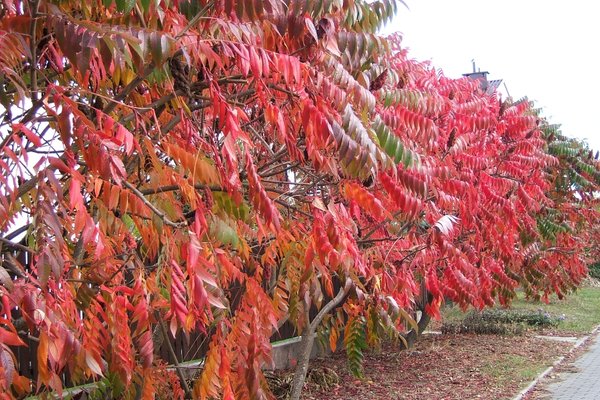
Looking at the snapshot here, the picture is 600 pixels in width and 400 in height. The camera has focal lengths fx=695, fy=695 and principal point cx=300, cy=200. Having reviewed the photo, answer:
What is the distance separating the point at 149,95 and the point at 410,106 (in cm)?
227

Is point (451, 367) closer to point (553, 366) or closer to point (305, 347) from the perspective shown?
point (553, 366)

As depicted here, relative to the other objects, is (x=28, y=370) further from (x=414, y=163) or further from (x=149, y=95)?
(x=414, y=163)

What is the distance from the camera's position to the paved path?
32.4ft

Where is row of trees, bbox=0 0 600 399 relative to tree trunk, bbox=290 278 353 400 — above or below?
above

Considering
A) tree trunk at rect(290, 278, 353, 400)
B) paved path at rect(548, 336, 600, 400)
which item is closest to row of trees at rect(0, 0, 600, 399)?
tree trunk at rect(290, 278, 353, 400)

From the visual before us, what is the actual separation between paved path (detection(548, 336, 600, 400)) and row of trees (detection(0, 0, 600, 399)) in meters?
3.84

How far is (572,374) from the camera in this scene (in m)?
11.5

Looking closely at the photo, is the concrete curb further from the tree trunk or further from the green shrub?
the tree trunk

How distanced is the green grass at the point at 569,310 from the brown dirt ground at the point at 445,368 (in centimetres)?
291

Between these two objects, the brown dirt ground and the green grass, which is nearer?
the brown dirt ground

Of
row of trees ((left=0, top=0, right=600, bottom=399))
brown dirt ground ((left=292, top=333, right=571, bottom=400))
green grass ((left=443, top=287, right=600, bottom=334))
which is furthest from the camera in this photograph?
green grass ((left=443, top=287, right=600, bottom=334))

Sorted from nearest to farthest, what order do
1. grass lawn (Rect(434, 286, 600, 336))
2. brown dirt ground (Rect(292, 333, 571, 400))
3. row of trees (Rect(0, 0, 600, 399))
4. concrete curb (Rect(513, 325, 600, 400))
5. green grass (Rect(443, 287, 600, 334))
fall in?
row of trees (Rect(0, 0, 600, 399))
brown dirt ground (Rect(292, 333, 571, 400))
concrete curb (Rect(513, 325, 600, 400))
grass lawn (Rect(434, 286, 600, 336))
green grass (Rect(443, 287, 600, 334))

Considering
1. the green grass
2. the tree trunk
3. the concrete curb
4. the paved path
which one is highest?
the tree trunk

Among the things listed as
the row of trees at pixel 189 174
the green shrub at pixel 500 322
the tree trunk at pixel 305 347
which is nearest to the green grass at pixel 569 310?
the green shrub at pixel 500 322
